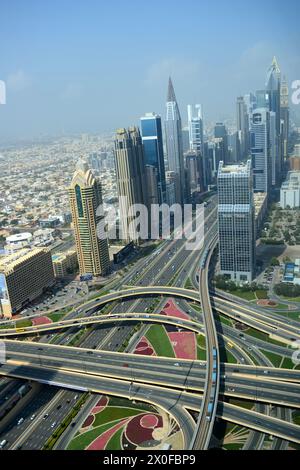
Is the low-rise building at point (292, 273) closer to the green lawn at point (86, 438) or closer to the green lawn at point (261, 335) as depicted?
the green lawn at point (261, 335)

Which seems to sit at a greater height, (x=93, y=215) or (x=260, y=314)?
(x=93, y=215)

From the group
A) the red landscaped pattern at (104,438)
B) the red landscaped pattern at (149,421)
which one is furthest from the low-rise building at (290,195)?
the red landscaped pattern at (104,438)

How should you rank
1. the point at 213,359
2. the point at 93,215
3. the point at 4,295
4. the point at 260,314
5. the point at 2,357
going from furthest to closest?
the point at 93,215 → the point at 4,295 → the point at 260,314 → the point at 2,357 → the point at 213,359

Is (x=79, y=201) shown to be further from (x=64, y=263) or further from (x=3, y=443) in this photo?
(x=3, y=443)

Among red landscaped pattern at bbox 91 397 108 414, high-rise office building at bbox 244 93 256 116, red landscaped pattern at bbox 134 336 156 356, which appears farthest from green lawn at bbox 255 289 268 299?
high-rise office building at bbox 244 93 256 116

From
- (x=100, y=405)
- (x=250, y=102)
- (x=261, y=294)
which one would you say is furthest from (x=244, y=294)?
(x=250, y=102)

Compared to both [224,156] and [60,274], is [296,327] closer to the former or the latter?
[60,274]
